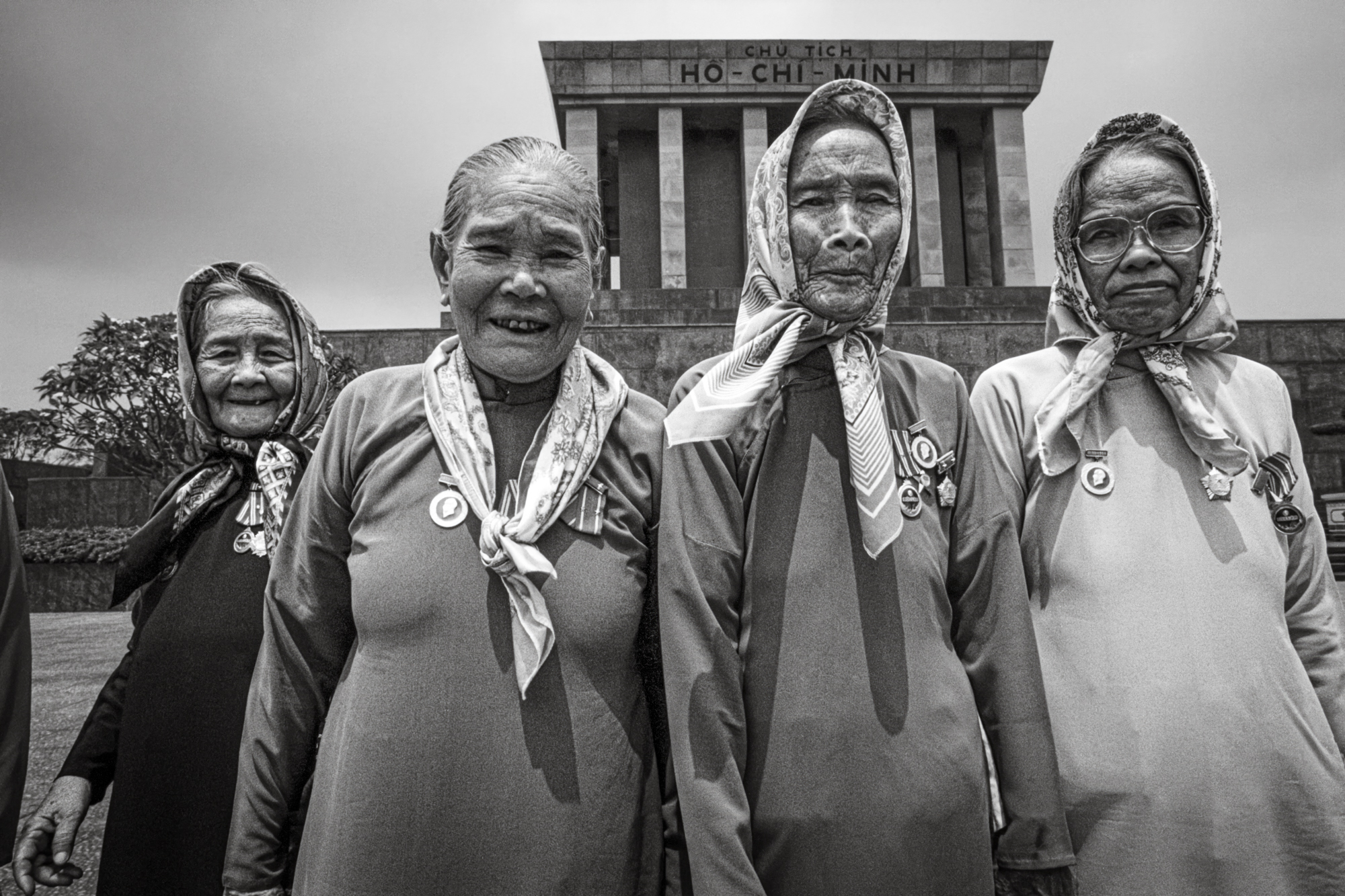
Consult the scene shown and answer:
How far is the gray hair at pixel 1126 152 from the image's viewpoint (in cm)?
241

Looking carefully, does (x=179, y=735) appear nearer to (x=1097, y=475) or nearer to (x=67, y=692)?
(x=1097, y=475)

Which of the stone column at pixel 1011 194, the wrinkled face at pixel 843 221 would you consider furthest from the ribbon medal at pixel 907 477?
the stone column at pixel 1011 194

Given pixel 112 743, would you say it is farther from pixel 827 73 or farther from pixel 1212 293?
pixel 827 73

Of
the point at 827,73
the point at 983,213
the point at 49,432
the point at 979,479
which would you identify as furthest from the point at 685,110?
the point at 979,479

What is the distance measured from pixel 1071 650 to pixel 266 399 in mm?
2324

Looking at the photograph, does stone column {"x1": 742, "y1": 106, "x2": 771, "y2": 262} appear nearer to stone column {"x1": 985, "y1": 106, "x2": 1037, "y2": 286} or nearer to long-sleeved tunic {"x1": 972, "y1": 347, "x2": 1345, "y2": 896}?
stone column {"x1": 985, "y1": 106, "x2": 1037, "y2": 286}

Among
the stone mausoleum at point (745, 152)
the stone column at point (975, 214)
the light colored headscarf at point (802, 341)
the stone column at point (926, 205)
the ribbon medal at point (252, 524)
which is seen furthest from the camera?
the stone column at point (975, 214)

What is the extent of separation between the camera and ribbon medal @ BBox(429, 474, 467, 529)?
6.32 feet

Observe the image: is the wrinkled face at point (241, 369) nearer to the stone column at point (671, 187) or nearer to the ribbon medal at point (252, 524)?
the ribbon medal at point (252, 524)

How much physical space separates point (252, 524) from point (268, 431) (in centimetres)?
32

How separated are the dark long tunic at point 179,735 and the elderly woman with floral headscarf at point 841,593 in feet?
4.10

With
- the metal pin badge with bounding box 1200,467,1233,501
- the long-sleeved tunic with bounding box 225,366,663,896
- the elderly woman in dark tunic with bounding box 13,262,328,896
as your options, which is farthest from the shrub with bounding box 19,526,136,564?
the metal pin badge with bounding box 1200,467,1233,501

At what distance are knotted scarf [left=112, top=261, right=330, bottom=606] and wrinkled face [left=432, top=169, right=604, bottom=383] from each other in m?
0.90

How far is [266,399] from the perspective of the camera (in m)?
2.77
